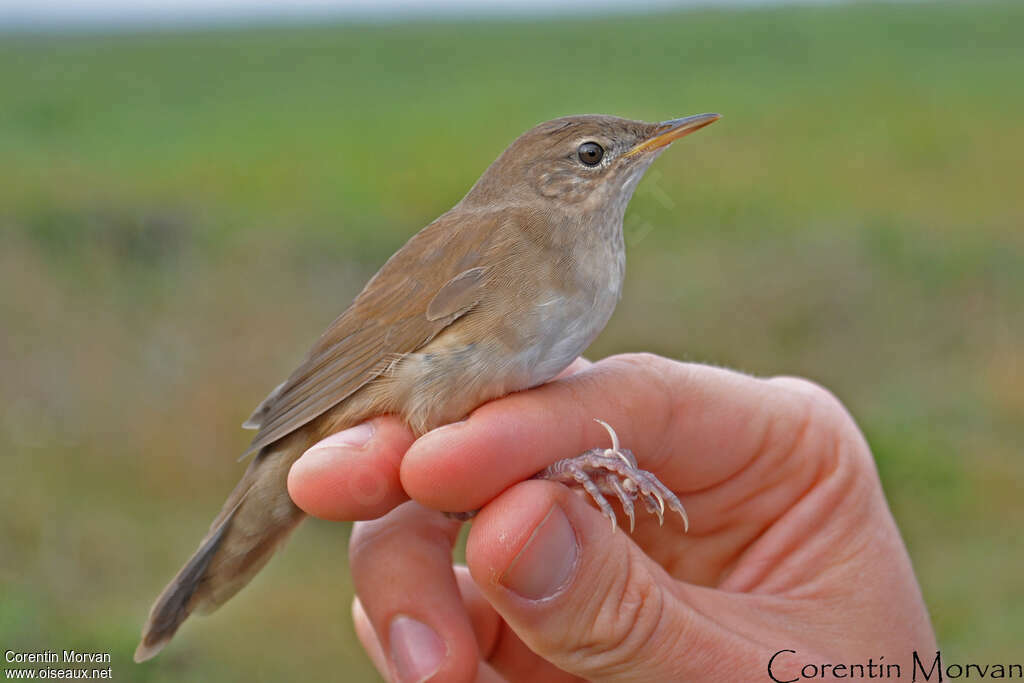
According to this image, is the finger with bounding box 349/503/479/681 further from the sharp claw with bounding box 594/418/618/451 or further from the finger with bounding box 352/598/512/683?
the sharp claw with bounding box 594/418/618/451

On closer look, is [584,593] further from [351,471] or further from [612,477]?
[351,471]

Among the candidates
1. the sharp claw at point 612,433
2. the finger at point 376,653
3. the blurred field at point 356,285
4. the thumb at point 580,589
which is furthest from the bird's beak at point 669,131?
the finger at point 376,653

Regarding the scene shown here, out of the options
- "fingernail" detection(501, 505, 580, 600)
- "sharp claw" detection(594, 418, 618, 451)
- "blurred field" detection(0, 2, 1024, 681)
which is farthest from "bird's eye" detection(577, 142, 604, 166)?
"fingernail" detection(501, 505, 580, 600)

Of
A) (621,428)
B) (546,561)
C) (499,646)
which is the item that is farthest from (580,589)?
(499,646)

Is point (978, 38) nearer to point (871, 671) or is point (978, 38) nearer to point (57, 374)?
point (57, 374)

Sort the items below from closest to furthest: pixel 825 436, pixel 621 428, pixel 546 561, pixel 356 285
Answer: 1. pixel 546 561
2. pixel 621 428
3. pixel 825 436
4. pixel 356 285

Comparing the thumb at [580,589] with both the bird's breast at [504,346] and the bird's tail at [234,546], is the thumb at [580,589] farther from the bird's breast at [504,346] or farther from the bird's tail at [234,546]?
the bird's tail at [234,546]
